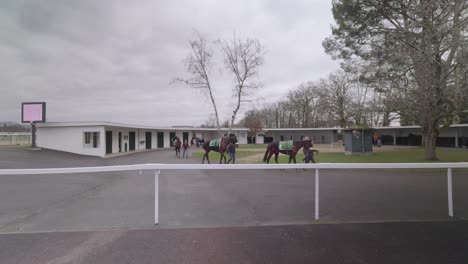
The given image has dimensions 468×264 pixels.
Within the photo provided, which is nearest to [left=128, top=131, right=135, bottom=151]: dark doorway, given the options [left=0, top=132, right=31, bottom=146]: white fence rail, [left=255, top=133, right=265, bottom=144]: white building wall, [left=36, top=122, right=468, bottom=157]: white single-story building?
[left=36, top=122, right=468, bottom=157]: white single-story building

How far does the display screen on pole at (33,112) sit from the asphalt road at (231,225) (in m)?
15.8

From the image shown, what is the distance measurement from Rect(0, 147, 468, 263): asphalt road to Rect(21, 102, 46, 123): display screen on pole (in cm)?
1580

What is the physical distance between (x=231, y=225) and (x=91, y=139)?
62.7 ft

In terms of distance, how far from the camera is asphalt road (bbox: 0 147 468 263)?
2.74 meters

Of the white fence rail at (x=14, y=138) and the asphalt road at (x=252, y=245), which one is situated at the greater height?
the white fence rail at (x=14, y=138)

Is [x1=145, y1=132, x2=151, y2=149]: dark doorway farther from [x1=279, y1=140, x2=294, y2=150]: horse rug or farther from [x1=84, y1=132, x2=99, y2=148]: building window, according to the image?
[x1=279, y1=140, x2=294, y2=150]: horse rug

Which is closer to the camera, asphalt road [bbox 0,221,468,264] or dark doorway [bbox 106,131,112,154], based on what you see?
asphalt road [bbox 0,221,468,264]

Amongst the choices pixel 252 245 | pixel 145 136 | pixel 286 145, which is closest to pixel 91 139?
pixel 145 136

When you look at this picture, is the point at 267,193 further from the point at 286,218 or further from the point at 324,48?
the point at 324,48

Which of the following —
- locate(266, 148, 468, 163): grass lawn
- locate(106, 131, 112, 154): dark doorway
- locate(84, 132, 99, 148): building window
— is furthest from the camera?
locate(106, 131, 112, 154): dark doorway

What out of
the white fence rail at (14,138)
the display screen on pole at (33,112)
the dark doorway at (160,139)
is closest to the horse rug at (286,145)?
the display screen on pole at (33,112)

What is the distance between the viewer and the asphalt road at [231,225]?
2740 millimetres

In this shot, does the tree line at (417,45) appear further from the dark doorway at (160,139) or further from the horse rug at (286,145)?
the dark doorway at (160,139)

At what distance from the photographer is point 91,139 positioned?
740 inches
